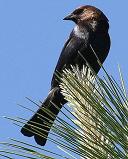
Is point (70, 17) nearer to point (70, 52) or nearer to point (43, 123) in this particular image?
point (70, 52)

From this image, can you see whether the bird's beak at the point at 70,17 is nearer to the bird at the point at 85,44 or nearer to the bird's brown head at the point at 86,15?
the bird's brown head at the point at 86,15

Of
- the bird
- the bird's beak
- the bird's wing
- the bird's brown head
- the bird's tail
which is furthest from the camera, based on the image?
the bird's beak

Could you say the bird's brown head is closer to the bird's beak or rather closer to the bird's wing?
the bird's beak

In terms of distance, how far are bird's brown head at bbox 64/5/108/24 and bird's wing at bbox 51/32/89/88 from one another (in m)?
0.34

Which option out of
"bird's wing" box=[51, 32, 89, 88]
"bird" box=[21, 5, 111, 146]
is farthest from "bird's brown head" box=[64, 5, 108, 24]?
"bird's wing" box=[51, 32, 89, 88]

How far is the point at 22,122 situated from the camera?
153 centimetres

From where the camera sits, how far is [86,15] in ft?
19.7

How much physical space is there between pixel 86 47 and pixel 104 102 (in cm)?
387

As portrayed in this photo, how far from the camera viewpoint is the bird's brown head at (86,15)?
19.1 ft

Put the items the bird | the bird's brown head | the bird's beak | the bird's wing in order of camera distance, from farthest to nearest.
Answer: the bird's beak < the bird's brown head < the bird's wing < the bird

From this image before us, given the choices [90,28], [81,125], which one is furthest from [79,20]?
[81,125]

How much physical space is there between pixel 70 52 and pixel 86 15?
611 millimetres

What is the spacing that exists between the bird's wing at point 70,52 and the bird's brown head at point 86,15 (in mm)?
344

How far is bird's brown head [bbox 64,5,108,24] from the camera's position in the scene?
5836 mm
